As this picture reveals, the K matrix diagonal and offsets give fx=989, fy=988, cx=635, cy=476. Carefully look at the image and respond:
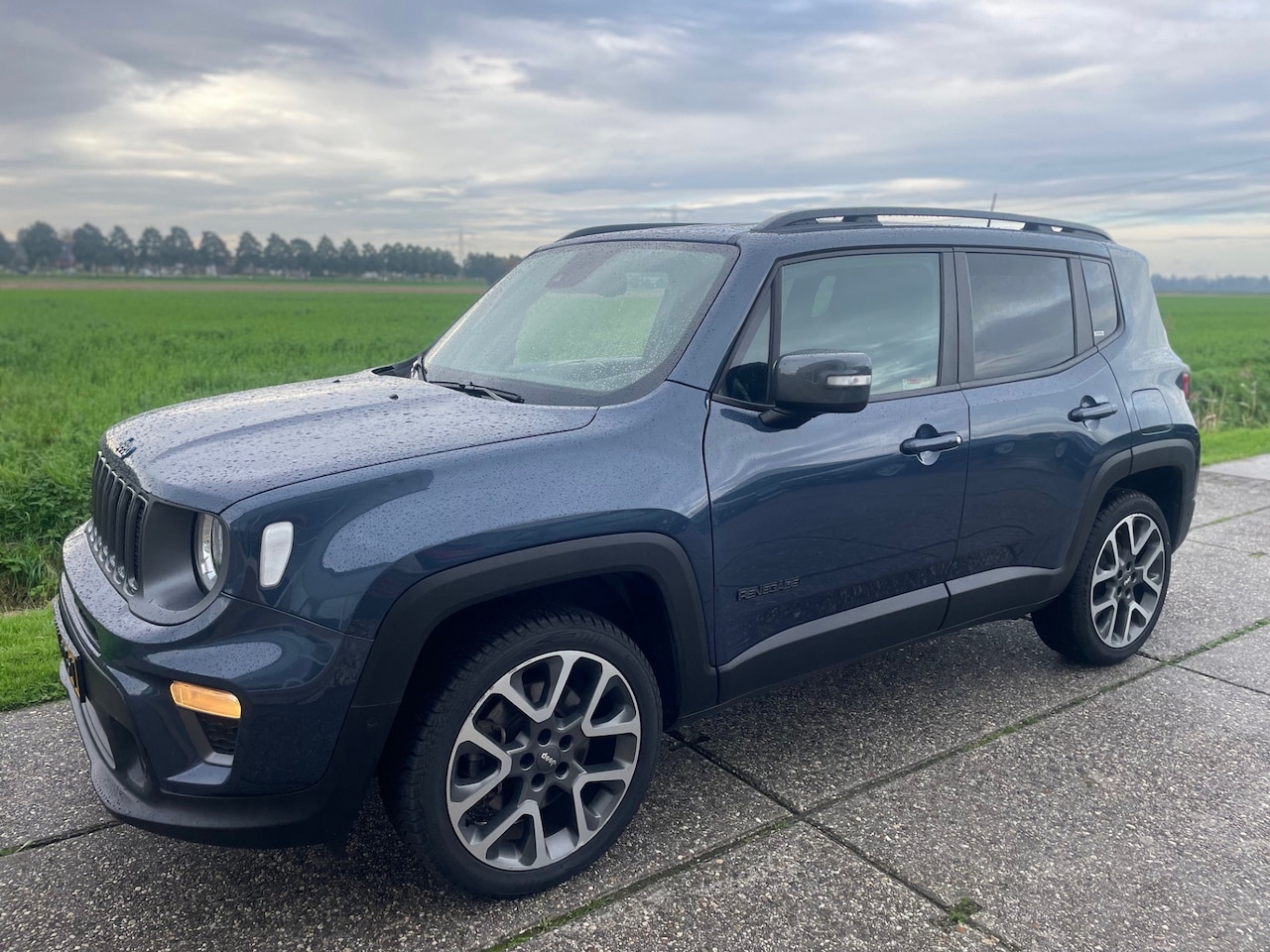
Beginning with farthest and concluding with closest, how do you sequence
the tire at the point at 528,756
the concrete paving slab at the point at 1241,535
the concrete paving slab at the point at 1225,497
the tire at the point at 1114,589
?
the concrete paving slab at the point at 1225,497, the concrete paving slab at the point at 1241,535, the tire at the point at 1114,589, the tire at the point at 528,756

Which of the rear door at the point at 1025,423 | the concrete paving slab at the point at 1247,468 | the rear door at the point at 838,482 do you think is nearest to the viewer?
the rear door at the point at 838,482

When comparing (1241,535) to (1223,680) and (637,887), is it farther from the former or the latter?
(637,887)

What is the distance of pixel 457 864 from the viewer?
2518mm

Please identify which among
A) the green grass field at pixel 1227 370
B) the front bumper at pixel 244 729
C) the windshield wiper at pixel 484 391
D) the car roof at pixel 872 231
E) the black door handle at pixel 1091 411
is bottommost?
the green grass field at pixel 1227 370

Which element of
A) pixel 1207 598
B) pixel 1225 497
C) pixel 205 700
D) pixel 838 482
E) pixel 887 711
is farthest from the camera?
pixel 1225 497

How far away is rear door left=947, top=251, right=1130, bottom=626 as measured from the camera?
3.59 meters

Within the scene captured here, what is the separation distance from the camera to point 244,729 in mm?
2217

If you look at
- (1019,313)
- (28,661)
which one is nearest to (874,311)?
(1019,313)

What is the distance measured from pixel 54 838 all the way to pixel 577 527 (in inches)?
74.3

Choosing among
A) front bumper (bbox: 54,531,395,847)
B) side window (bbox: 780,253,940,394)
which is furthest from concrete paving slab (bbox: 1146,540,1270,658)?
front bumper (bbox: 54,531,395,847)

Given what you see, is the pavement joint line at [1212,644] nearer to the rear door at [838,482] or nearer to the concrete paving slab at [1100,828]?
the concrete paving slab at [1100,828]

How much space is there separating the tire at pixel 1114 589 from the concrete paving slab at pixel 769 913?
1849 millimetres

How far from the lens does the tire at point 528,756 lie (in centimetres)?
244

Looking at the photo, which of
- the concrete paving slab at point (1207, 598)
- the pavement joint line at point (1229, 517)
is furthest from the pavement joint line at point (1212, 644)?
the pavement joint line at point (1229, 517)
